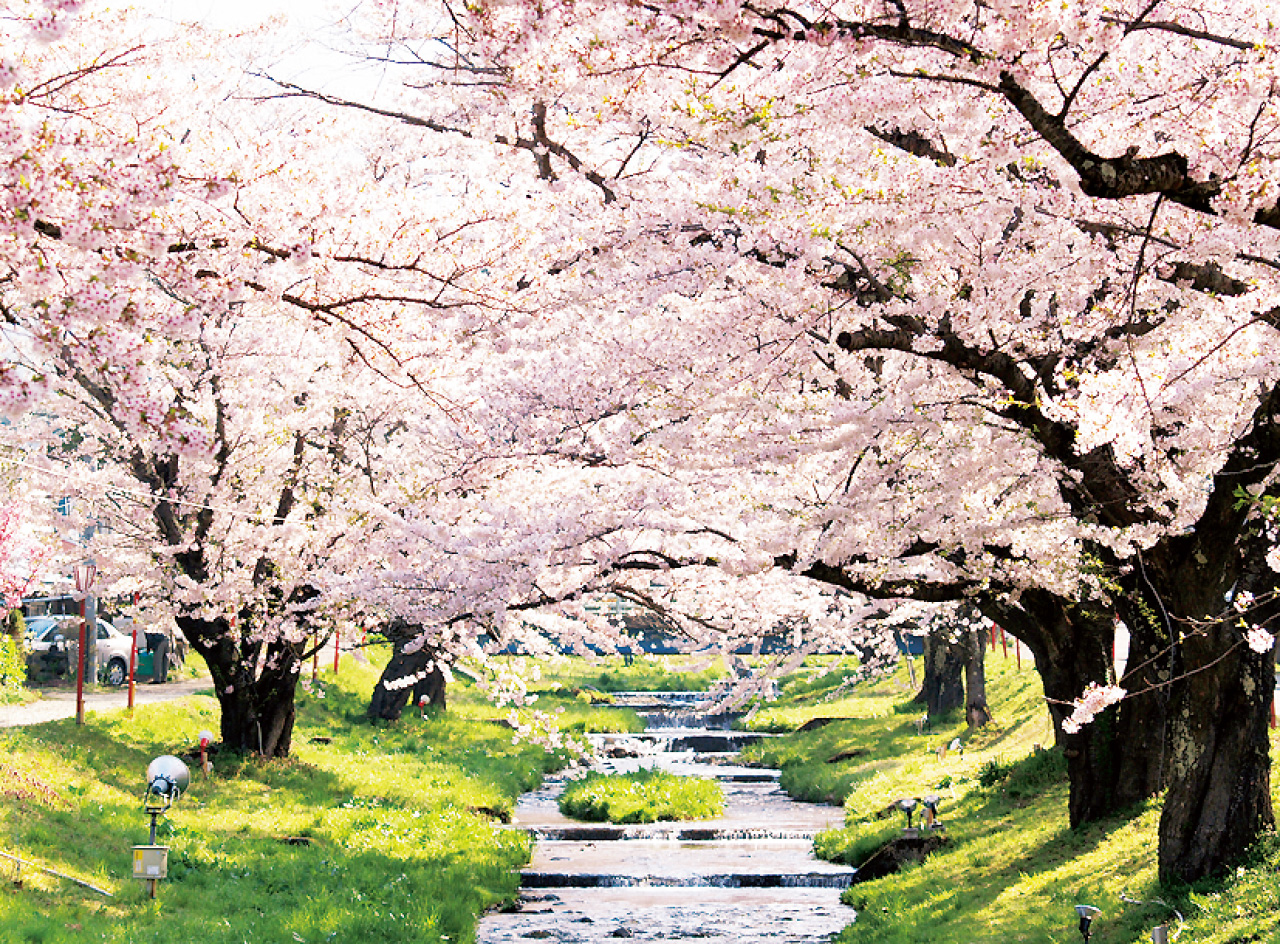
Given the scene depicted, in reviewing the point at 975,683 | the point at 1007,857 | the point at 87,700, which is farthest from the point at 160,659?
the point at 1007,857

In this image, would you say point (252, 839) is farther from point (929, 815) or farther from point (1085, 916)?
point (1085, 916)

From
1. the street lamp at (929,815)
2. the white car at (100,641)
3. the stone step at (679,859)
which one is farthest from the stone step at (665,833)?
the white car at (100,641)

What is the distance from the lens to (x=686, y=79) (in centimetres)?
726

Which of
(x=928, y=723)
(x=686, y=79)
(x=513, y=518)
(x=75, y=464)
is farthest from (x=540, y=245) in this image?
(x=928, y=723)

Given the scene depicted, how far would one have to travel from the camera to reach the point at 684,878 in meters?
16.4

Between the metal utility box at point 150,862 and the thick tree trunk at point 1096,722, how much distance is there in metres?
8.68

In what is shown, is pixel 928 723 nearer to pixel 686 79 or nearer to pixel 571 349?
pixel 571 349

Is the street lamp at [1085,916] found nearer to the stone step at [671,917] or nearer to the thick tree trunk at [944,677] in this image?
the stone step at [671,917]

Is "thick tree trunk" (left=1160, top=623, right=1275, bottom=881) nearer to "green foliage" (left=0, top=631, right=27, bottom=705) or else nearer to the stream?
the stream

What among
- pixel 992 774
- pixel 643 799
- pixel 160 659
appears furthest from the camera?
pixel 160 659

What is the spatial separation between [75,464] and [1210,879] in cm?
1647

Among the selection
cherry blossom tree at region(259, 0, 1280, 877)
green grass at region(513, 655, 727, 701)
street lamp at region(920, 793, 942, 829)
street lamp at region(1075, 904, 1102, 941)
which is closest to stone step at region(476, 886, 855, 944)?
street lamp at region(920, 793, 942, 829)

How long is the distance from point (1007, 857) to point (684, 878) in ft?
15.5

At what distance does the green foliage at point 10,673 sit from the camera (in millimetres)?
17734
